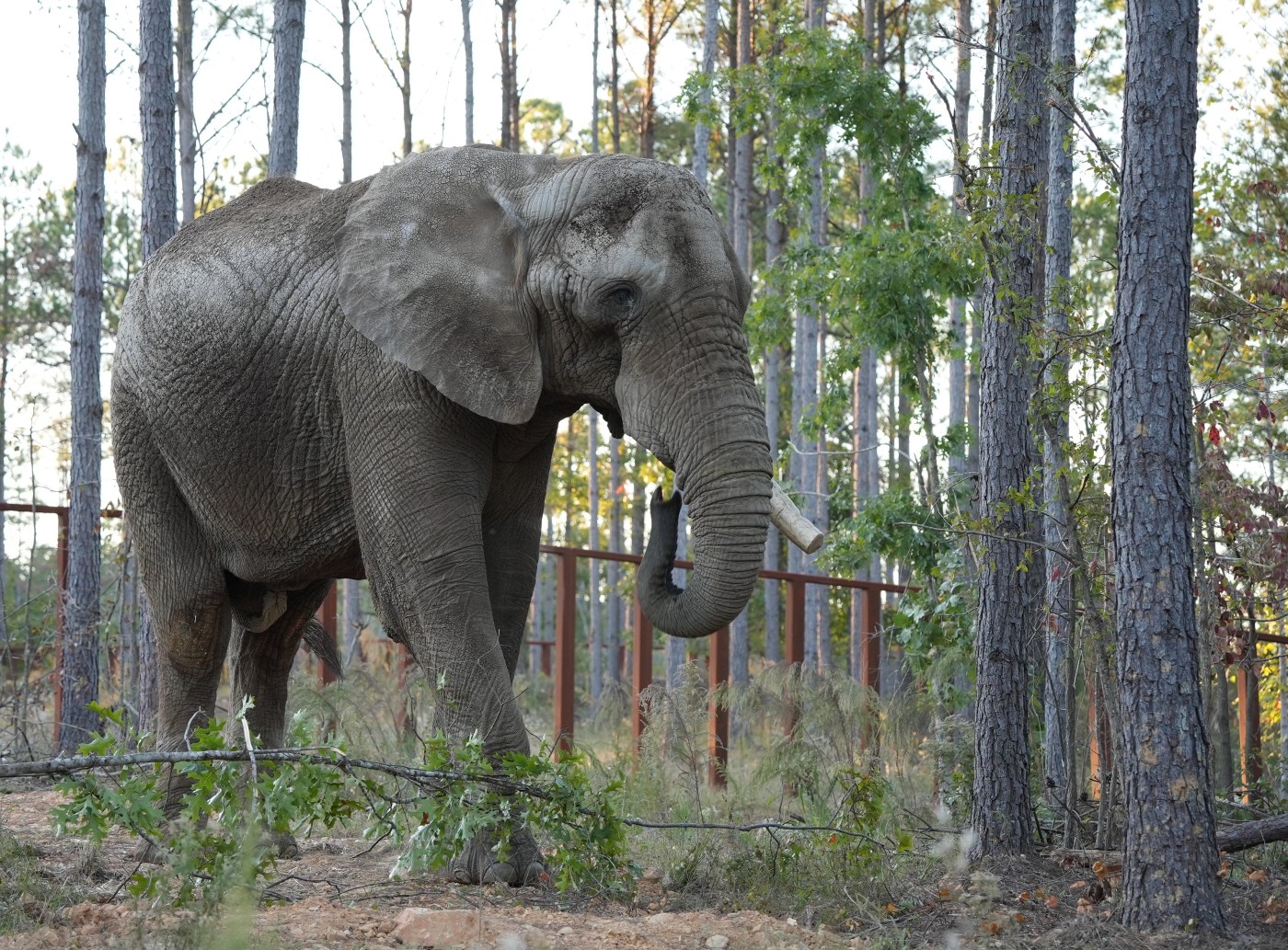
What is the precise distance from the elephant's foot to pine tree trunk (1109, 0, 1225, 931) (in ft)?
7.07

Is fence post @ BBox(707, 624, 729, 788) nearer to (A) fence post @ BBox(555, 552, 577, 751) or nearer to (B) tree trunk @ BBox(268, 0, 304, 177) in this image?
(A) fence post @ BBox(555, 552, 577, 751)

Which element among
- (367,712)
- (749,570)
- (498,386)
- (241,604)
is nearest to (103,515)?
(367,712)

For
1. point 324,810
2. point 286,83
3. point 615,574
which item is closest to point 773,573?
point 286,83

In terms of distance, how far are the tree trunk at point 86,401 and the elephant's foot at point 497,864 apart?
211 inches

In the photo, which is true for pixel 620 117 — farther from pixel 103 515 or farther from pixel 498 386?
pixel 498 386

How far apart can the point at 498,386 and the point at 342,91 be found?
19219 mm

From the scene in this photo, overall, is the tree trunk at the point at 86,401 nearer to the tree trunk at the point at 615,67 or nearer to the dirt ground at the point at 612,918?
the dirt ground at the point at 612,918

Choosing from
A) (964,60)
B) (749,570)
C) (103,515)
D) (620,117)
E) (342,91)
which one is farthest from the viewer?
(620,117)

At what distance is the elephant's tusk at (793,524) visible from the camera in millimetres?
5637

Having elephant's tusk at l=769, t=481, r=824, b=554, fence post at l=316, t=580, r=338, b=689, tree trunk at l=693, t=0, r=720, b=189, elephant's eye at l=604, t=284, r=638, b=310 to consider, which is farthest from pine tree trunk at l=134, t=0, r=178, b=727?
tree trunk at l=693, t=0, r=720, b=189

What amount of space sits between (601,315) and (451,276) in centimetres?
67

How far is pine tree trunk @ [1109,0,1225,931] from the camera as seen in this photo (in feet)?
15.9

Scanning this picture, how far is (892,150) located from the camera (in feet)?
41.8

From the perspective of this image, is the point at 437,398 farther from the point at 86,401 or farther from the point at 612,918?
the point at 86,401
